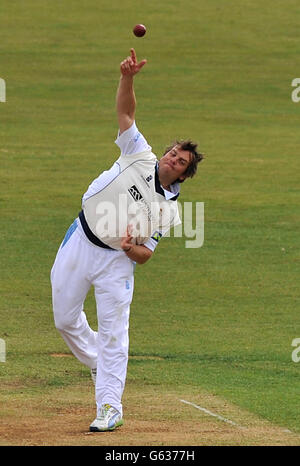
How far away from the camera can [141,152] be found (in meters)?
9.00

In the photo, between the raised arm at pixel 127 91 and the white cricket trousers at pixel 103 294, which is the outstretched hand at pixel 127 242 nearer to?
the white cricket trousers at pixel 103 294

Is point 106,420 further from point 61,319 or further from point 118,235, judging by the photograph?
point 118,235

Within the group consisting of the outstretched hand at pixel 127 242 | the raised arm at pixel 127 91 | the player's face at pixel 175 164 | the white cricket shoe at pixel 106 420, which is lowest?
the white cricket shoe at pixel 106 420

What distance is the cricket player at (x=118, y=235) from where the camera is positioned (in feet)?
29.1

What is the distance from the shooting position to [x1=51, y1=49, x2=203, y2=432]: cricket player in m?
8.88

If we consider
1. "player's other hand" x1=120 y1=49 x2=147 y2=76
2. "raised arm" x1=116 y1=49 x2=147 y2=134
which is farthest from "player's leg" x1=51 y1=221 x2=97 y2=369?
"player's other hand" x1=120 y1=49 x2=147 y2=76

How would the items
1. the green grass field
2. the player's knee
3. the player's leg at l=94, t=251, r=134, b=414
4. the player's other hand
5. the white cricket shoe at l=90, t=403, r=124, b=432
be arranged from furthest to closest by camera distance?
1. the green grass field
2. the player's knee
3. the player's leg at l=94, t=251, r=134, b=414
4. the player's other hand
5. the white cricket shoe at l=90, t=403, r=124, b=432

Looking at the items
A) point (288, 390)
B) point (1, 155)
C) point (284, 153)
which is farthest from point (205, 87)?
point (288, 390)

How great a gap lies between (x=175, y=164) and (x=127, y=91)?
0.73 m

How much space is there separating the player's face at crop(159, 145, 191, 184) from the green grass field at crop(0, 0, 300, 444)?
7.58 feet

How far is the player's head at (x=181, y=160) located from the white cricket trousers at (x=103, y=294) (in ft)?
2.67

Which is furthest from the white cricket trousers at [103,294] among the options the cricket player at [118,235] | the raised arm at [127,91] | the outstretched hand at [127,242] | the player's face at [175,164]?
the raised arm at [127,91]

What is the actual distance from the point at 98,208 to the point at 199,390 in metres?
2.55

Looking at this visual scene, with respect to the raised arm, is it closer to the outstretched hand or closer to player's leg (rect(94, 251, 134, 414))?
the outstretched hand
